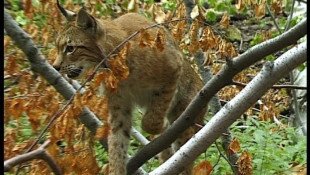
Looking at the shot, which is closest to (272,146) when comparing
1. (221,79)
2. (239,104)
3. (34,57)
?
(221,79)

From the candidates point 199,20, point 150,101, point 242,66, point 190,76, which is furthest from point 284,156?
point 242,66

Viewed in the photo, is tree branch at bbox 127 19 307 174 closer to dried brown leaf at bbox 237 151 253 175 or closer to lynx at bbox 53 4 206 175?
dried brown leaf at bbox 237 151 253 175

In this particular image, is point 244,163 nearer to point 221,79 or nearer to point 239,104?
point 221,79

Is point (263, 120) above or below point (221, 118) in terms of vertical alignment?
below

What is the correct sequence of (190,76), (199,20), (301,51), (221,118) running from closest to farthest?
(301,51), (221,118), (199,20), (190,76)

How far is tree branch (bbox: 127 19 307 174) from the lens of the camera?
3.20 m

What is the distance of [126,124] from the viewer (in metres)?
5.55

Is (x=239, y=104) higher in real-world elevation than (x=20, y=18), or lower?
→ higher

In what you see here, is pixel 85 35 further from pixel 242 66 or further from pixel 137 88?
pixel 242 66

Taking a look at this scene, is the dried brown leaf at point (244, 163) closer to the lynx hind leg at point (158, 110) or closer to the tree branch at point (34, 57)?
the tree branch at point (34, 57)

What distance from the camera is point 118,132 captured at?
5.50 meters

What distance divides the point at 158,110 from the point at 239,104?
2.27 meters

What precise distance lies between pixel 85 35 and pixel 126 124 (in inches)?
31.2

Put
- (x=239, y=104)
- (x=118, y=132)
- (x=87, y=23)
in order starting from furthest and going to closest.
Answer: (x=118, y=132) < (x=87, y=23) < (x=239, y=104)
